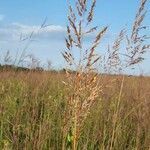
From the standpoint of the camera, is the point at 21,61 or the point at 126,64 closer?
the point at 126,64

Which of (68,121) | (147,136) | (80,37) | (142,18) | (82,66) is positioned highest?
(142,18)

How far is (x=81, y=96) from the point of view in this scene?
1566mm

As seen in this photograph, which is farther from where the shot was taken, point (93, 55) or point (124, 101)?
point (124, 101)

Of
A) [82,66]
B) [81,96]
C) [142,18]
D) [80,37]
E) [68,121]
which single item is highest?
[142,18]

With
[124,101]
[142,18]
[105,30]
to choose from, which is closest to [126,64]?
[142,18]

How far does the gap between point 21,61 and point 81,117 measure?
2.59 meters

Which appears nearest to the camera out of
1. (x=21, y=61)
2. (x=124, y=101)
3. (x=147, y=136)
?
(x=147, y=136)

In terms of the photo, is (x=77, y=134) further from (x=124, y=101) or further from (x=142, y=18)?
(x=124, y=101)

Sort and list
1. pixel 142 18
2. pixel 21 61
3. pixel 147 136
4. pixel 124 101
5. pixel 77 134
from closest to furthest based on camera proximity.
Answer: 1. pixel 77 134
2. pixel 142 18
3. pixel 147 136
4. pixel 21 61
5. pixel 124 101

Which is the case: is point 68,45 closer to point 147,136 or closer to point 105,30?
point 105,30

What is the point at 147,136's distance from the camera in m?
2.99

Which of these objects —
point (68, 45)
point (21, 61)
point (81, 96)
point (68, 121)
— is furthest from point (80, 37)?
point (21, 61)

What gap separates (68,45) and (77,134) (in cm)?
35

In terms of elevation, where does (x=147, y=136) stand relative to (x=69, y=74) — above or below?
below
